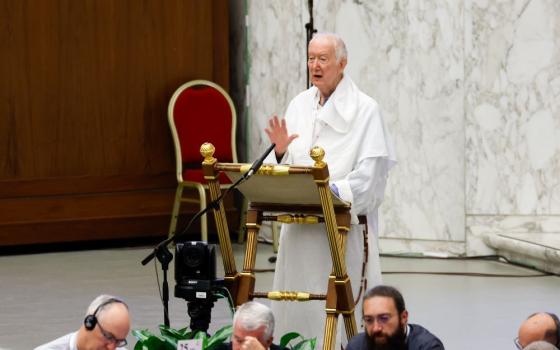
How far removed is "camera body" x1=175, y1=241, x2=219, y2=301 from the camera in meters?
6.11

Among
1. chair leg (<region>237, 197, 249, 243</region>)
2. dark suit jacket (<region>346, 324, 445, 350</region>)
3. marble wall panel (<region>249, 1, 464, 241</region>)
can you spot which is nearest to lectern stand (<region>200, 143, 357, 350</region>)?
dark suit jacket (<region>346, 324, 445, 350</region>)

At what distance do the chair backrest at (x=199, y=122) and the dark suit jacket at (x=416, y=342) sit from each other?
5.41m

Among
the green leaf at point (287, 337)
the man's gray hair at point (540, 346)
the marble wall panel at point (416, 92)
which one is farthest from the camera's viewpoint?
the marble wall panel at point (416, 92)

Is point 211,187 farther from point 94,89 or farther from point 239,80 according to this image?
point 239,80

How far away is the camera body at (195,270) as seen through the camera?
20.0 ft

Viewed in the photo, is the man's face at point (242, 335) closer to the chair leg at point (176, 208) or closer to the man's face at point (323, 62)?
the man's face at point (323, 62)

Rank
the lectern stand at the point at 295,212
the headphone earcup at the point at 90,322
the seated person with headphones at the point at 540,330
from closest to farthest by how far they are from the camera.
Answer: the headphone earcup at the point at 90,322
the seated person with headphones at the point at 540,330
the lectern stand at the point at 295,212

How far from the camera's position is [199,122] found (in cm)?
1099

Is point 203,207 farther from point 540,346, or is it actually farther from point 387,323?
point 540,346

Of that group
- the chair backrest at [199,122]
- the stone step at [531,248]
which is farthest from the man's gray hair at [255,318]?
the chair backrest at [199,122]

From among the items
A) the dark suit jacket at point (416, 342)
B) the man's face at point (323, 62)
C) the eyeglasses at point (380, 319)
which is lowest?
the dark suit jacket at point (416, 342)

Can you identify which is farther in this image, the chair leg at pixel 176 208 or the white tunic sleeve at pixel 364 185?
the chair leg at pixel 176 208

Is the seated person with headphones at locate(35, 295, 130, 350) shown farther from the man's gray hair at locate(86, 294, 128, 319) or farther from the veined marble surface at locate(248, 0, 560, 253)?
the veined marble surface at locate(248, 0, 560, 253)

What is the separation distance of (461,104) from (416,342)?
4839 mm
